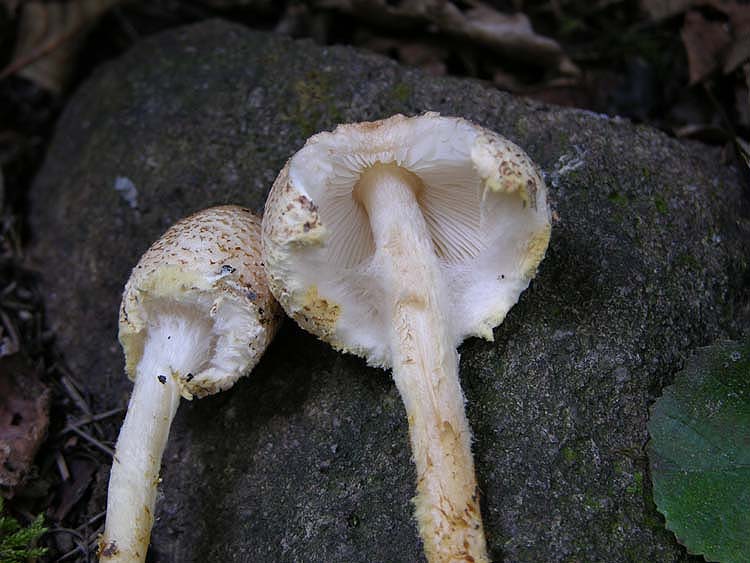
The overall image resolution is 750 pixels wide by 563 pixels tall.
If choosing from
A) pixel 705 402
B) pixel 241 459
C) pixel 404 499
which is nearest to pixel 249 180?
pixel 241 459

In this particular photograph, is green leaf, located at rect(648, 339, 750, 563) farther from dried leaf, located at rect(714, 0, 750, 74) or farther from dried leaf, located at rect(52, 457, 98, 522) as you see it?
dried leaf, located at rect(52, 457, 98, 522)

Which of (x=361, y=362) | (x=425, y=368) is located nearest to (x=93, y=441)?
(x=361, y=362)

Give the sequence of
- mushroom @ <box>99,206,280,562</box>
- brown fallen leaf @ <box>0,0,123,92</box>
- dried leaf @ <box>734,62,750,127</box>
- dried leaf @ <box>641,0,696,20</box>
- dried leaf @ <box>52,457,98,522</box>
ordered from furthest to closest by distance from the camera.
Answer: brown fallen leaf @ <box>0,0,123,92</box>, dried leaf @ <box>641,0,696,20</box>, dried leaf @ <box>734,62,750,127</box>, dried leaf @ <box>52,457,98,522</box>, mushroom @ <box>99,206,280,562</box>

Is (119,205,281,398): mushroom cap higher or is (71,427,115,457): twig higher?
(119,205,281,398): mushroom cap

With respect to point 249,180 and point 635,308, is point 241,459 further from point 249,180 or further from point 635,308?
point 635,308

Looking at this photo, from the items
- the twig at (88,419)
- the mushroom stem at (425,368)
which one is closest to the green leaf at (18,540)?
the twig at (88,419)

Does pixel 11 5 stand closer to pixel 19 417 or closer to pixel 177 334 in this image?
pixel 19 417

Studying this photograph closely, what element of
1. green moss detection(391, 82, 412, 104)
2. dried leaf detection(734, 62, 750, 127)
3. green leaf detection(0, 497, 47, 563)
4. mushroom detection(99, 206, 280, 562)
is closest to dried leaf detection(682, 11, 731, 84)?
dried leaf detection(734, 62, 750, 127)
